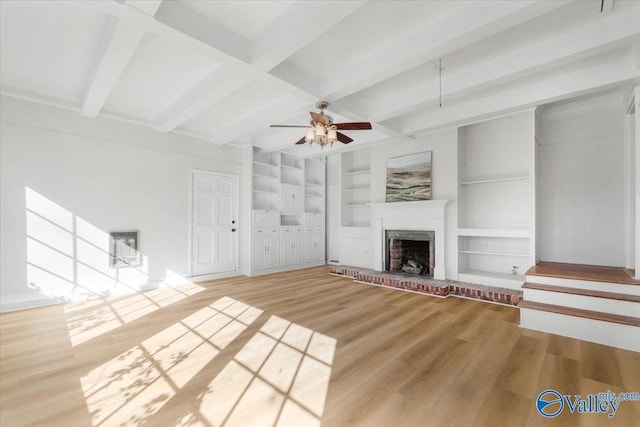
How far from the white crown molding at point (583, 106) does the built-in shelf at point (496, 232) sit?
2041 millimetres

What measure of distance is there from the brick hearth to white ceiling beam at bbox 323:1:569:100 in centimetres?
338

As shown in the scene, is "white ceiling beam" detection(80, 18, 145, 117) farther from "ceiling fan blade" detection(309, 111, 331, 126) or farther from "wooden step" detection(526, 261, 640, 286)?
"wooden step" detection(526, 261, 640, 286)

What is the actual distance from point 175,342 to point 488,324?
139 inches

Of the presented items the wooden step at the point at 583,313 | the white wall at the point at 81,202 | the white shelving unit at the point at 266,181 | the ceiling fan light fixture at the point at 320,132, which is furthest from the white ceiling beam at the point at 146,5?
the wooden step at the point at 583,313

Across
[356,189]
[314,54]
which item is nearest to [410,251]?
[356,189]

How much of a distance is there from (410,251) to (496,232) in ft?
5.82

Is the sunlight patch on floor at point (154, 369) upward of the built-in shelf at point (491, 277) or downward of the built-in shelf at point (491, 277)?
downward

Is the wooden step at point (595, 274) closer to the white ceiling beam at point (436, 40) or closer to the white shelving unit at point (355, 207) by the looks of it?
the white ceiling beam at point (436, 40)

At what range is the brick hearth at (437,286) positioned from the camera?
166 inches

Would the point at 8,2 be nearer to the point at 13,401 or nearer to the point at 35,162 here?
the point at 35,162

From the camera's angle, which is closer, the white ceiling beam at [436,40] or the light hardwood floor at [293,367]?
the light hardwood floor at [293,367]

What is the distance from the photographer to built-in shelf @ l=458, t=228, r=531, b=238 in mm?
4418

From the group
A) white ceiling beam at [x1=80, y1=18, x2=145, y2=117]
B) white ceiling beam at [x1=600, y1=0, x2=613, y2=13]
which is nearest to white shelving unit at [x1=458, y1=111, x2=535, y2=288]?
white ceiling beam at [x1=600, y1=0, x2=613, y2=13]

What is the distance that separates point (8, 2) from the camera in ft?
7.92
